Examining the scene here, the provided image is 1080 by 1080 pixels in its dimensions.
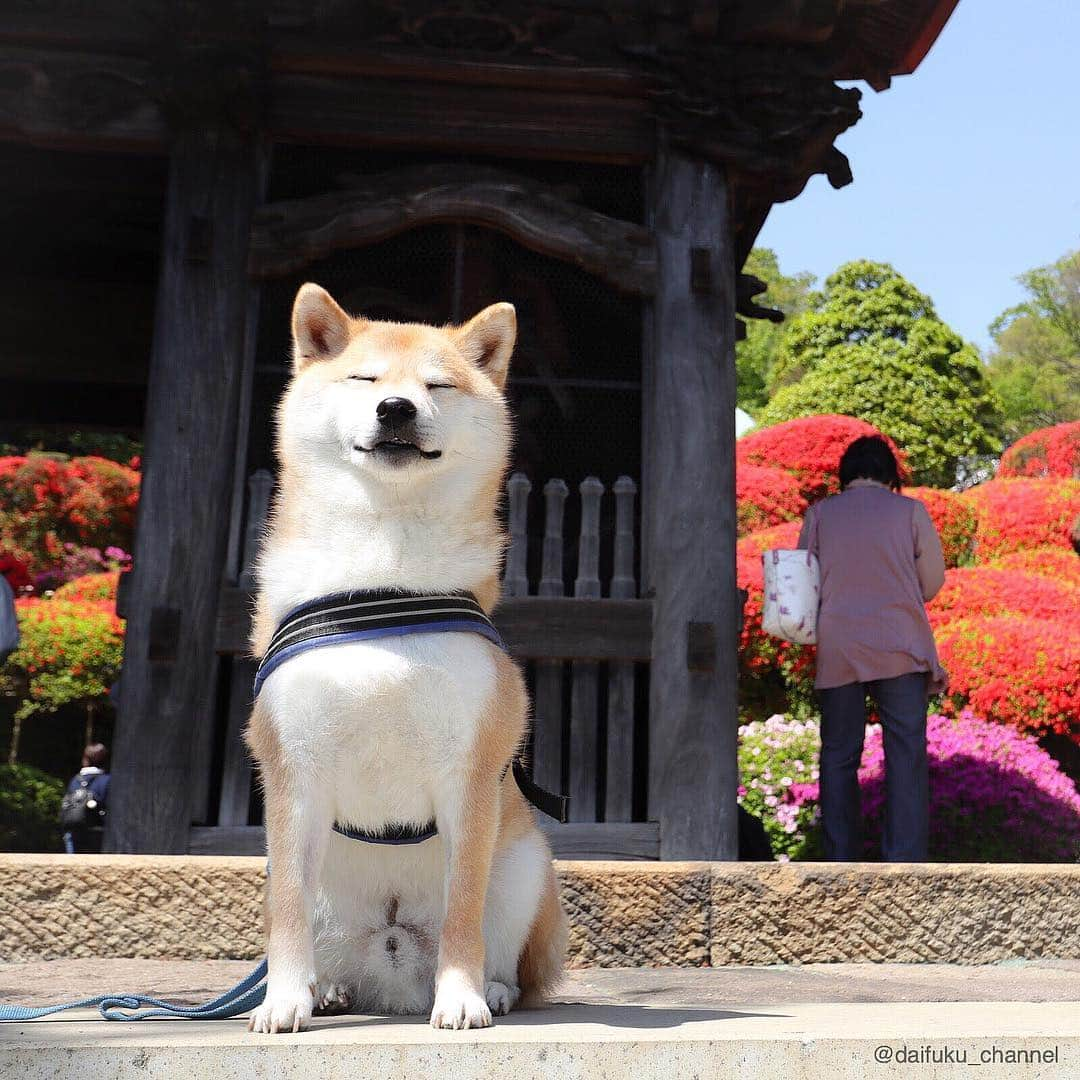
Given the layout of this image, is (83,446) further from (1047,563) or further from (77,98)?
(77,98)

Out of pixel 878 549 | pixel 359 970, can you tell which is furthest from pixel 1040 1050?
pixel 878 549

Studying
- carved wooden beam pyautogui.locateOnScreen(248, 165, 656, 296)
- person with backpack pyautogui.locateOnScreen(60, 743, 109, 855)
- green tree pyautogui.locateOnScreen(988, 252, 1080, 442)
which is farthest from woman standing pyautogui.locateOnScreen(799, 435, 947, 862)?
green tree pyautogui.locateOnScreen(988, 252, 1080, 442)

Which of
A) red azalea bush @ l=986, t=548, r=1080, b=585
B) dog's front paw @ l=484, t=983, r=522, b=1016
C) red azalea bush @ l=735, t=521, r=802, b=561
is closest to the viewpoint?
dog's front paw @ l=484, t=983, r=522, b=1016

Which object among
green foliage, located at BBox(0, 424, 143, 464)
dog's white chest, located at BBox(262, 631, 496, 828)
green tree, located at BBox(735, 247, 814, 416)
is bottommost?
dog's white chest, located at BBox(262, 631, 496, 828)

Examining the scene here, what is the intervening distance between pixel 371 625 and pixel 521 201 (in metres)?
3.58

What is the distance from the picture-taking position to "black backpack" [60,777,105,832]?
884 cm

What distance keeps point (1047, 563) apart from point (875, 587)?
695 centimetres

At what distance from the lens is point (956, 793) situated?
6523 millimetres

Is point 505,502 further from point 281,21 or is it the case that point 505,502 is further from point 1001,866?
point 1001,866

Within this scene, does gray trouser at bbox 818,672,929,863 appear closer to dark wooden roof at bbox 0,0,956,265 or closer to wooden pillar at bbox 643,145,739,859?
wooden pillar at bbox 643,145,739,859

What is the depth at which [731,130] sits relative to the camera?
17.6 feet

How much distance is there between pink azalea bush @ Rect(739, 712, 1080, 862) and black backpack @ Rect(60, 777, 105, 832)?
15.5 feet

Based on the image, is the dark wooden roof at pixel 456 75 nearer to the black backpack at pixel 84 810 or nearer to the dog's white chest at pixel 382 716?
the dog's white chest at pixel 382 716

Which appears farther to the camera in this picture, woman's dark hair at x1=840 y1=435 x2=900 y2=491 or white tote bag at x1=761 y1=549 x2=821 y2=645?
woman's dark hair at x1=840 y1=435 x2=900 y2=491
